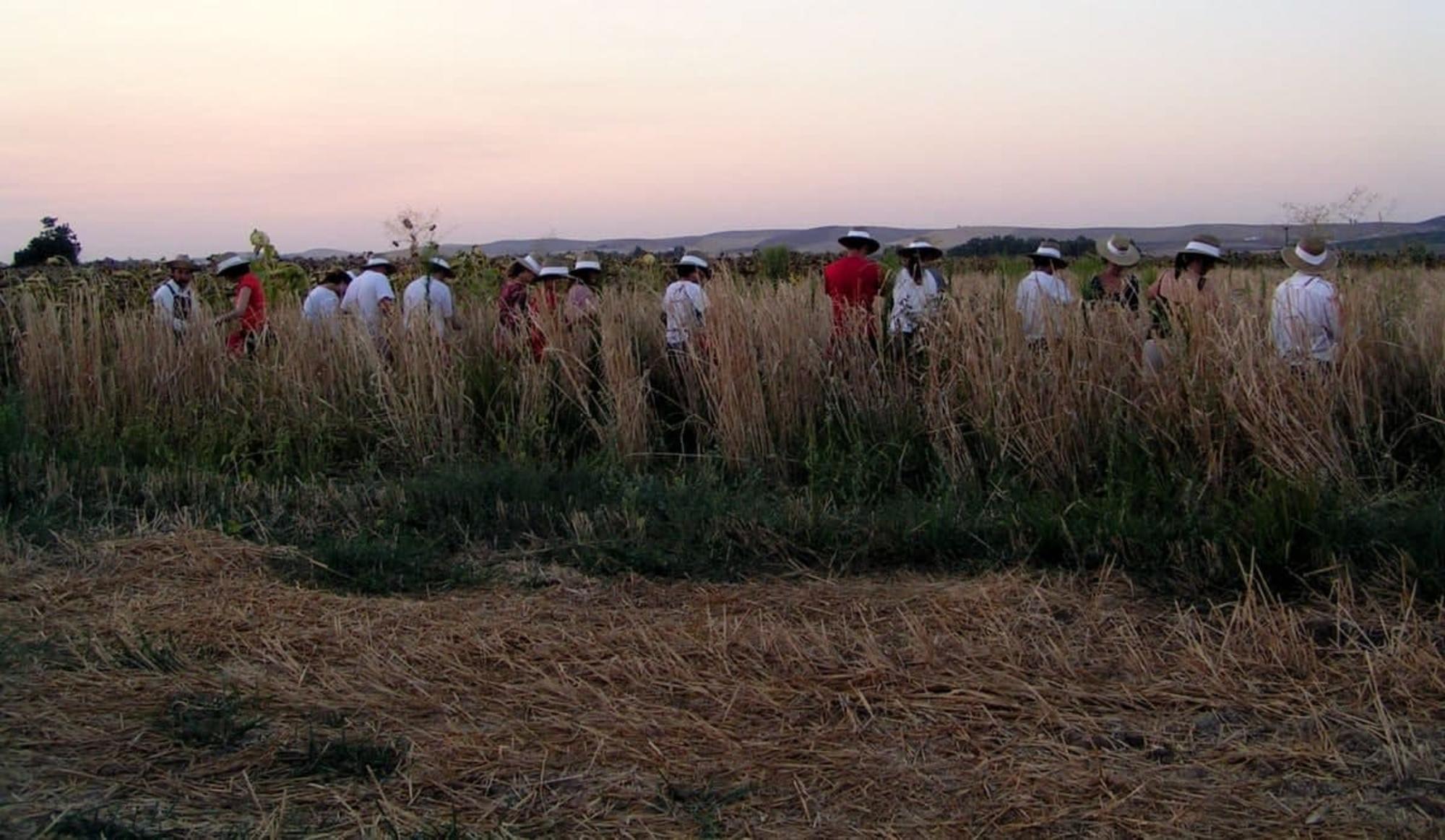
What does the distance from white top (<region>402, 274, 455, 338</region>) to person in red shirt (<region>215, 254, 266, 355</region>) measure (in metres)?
1.03

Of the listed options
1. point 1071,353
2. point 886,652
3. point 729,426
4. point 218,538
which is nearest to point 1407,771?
point 886,652

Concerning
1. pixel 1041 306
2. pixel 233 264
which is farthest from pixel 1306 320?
pixel 233 264

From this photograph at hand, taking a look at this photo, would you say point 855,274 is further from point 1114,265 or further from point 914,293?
point 1114,265

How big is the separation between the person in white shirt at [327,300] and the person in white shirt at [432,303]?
1.66 feet

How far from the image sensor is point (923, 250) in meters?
8.66

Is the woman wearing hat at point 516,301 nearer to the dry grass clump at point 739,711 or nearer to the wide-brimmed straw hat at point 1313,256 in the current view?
the dry grass clump at point 739,711

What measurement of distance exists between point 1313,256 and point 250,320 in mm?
7318

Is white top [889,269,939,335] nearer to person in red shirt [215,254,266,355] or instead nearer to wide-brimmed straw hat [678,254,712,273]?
wide-brimmed straw hat [678,254,712,273]

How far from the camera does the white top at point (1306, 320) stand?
624cm

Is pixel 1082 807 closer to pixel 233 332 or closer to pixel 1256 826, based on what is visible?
pixel 1256 826

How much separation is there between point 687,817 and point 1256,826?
138cm

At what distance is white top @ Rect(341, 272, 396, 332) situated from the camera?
30.5 ft

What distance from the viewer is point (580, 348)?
7.93 metres

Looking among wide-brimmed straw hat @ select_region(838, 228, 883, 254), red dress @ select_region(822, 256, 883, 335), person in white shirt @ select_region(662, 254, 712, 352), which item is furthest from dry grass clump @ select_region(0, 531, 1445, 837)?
wide-brimmed straw hat @ select_region(838, 228, 883, 254)
